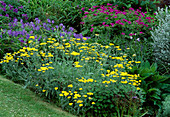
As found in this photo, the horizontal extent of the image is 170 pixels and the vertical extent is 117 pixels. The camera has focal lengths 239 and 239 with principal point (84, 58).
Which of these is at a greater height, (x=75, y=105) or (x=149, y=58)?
(x=149, y=58)

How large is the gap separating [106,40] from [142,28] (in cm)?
130

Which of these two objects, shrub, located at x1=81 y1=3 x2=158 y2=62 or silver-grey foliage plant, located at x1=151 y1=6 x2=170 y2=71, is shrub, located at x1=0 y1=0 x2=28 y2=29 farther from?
silver-grey foliage plant, located at x1=151 y1=6 x2=170 y2=71

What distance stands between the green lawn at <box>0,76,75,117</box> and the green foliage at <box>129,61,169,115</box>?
1.76 metres

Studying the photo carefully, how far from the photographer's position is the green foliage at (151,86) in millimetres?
4808

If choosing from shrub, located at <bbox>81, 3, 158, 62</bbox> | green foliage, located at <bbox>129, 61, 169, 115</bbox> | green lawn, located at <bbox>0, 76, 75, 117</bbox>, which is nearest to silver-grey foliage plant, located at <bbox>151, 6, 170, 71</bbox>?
shrub, located at <bbox>81, 3, 158, 62</bbox>

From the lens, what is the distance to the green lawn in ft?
12.1

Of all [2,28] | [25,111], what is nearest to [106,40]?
[2,28]

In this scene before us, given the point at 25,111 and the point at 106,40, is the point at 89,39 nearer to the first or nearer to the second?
the point at 106,40

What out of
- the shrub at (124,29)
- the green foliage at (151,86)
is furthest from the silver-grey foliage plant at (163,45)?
the green foliage at (151,86)

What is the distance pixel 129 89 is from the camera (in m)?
4.30

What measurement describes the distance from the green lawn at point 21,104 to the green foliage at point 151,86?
176 centimetres

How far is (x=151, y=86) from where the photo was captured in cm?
505

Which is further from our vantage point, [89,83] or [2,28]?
[2,28]

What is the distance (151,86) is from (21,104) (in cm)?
270
